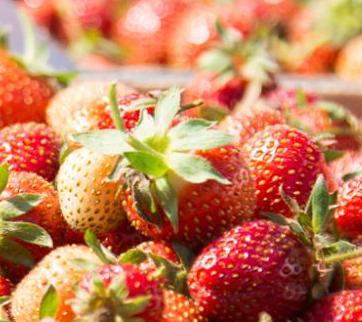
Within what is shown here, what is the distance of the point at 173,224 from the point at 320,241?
0.51 ft

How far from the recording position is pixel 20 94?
1459mm

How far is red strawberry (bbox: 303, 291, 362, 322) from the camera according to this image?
3.06ft

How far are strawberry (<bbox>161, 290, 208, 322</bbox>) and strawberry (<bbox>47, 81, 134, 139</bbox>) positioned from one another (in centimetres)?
32

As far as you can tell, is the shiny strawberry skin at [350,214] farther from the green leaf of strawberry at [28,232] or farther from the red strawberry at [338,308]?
the green leaf of strawberry at [28,232]

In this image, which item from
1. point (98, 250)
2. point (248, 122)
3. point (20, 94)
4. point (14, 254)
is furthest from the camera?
point (20, 94)

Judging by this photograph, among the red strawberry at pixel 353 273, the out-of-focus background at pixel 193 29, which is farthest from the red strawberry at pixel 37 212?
the out-of-focus background at pixel 193 29

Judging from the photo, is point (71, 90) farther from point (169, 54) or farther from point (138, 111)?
point (169, 54)

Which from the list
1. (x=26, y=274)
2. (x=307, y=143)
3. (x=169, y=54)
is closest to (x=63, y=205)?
(x=26, y=274)

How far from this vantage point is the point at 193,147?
0.98m

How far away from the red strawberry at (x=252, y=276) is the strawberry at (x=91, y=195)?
0.43 ft

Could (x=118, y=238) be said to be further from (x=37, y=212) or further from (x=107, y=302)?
(x=107, y=302)

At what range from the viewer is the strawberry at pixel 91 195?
3.38ft

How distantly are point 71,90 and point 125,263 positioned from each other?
61 centimetres

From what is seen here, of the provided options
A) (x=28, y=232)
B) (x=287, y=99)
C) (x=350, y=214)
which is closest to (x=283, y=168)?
(x=350, y=214)
